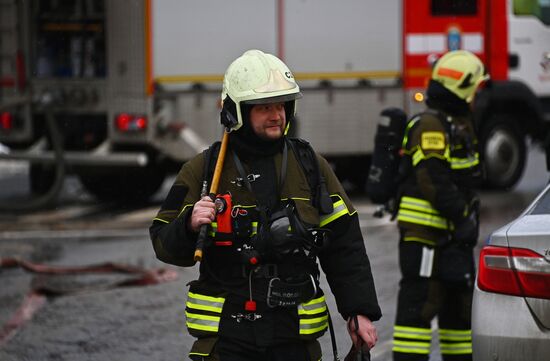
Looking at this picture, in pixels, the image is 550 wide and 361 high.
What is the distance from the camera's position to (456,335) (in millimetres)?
6297

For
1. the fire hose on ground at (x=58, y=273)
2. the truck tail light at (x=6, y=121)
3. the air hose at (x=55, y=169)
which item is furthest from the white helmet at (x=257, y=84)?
the truck tail light at (x=6, y=121)

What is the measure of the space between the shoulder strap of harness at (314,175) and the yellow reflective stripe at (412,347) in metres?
2.04

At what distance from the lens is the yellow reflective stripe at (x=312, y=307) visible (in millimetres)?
4281

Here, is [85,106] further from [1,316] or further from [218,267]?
[218,267]

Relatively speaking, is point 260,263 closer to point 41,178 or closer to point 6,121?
point 6,121

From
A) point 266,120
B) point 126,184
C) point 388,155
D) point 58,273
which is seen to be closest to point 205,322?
point 266,120

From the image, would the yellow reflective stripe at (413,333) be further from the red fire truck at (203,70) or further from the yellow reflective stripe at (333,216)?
the red fire truck at (203,70)

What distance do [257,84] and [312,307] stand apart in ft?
2.48

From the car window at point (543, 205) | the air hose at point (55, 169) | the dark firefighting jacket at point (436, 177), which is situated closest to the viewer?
the car window at point (543, 205)

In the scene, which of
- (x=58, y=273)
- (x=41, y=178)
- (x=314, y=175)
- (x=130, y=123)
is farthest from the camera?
(x=41, y=178)

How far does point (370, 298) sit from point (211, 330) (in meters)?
0.53

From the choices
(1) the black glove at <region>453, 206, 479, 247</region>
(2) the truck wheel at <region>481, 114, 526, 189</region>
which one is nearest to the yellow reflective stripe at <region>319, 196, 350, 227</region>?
(1) the black glove at <region>453, 206, 479, 247</region>

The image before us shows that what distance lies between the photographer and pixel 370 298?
430 cm

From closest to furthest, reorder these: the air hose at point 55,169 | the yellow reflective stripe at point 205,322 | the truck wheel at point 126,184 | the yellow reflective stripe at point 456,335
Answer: the yellow reflective stripe at point 205,322, the yellow reflective stripe at point 456,335, the air hose at point 55,169, the truck wheel at point 126,184
